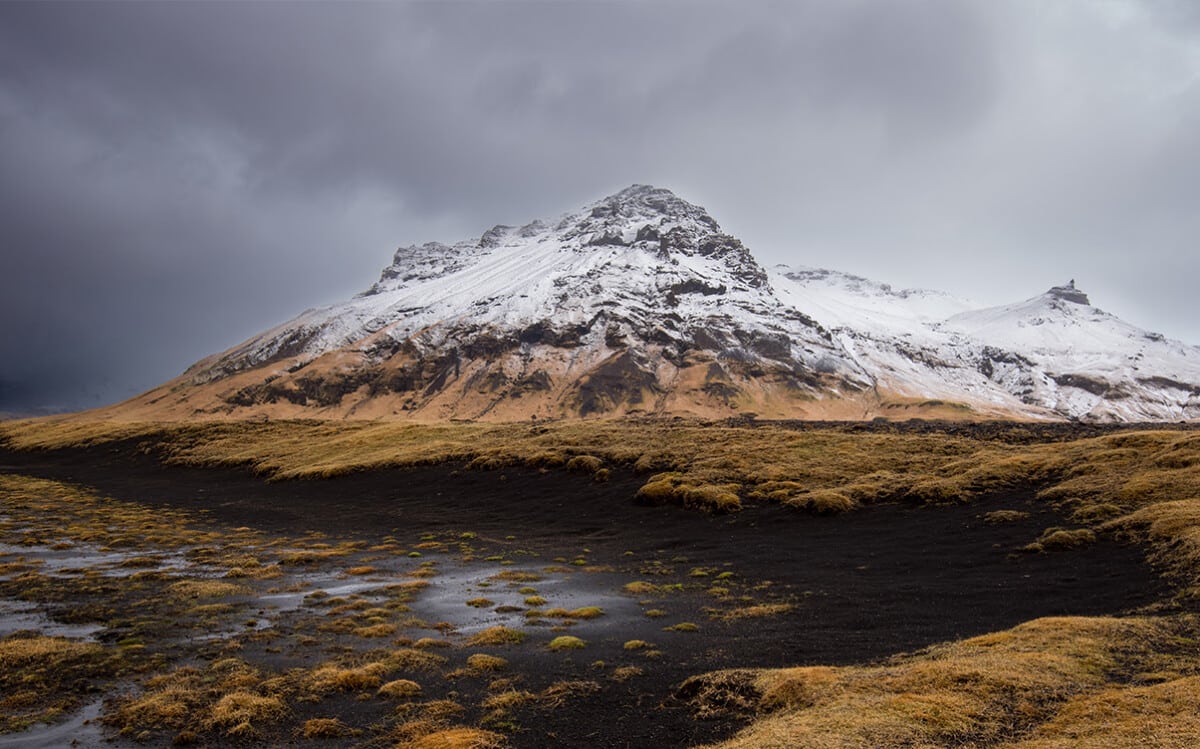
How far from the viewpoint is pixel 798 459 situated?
166 ft

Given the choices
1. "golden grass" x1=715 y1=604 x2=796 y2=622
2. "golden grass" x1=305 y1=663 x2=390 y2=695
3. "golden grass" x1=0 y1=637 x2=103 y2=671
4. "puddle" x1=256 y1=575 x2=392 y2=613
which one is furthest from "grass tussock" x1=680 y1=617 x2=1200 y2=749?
"golden grass" x1=0 y1=637 x2=103 y2=671

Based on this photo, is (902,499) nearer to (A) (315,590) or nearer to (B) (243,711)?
(A) (315,590)

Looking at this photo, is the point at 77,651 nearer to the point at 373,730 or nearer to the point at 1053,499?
the point at 373,730

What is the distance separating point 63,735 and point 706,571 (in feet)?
75.6

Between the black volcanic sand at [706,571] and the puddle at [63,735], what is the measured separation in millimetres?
5130

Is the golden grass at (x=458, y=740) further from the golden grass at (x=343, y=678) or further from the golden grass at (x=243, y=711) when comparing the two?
the golden grass at (x=343, y=678)

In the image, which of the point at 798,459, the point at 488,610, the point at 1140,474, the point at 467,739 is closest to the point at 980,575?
the point at 1140,474

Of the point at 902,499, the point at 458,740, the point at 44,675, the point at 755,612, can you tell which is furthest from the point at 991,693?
the point at 902,499

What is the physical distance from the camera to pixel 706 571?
29719mm

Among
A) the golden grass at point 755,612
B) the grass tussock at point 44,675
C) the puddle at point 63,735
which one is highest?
the grass tussock at point 44,675

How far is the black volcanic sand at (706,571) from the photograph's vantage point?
17141 millimetres

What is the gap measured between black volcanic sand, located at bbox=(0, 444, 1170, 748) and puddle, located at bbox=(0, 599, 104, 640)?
1158 centimetres

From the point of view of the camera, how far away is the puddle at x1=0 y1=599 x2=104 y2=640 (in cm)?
2028

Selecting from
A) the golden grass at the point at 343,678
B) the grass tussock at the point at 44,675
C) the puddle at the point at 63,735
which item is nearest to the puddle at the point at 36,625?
the grass tussock at the point at 44,675
